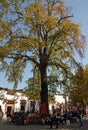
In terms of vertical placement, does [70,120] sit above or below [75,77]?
below

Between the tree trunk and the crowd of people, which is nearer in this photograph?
the crowd of people

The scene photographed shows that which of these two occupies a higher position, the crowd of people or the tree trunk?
the tree trunk

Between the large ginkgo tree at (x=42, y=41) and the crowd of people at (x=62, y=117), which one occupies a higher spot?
the large ginkgo tree at (x=42, y=41)

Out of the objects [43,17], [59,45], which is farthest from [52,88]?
[43,17]

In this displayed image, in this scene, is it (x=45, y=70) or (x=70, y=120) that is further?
(x=45, y=70)

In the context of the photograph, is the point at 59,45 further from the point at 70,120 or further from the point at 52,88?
the point at 70,120

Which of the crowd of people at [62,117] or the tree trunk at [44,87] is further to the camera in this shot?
the tree trunk at [44,87]

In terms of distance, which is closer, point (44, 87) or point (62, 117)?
point (62, 117)

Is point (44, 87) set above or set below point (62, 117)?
above

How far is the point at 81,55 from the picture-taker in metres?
29.1

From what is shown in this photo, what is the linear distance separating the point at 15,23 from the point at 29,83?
8987 mm

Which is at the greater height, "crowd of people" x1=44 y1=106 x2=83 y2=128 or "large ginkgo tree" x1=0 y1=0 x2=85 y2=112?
"large ginkgo tree" x1=0 y1=0 x2=85 y2=112

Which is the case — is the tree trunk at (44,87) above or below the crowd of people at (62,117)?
above

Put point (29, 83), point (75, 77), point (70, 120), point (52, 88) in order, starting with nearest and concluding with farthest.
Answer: point (70, 120) < point (75, 77) < point (52, 88) < point (29, 83)
